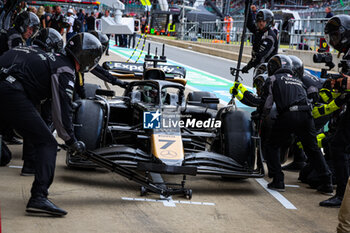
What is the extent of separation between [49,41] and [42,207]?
3.80m

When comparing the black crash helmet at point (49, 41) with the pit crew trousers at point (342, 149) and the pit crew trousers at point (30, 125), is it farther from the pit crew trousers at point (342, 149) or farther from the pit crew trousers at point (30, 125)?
the pit crew trousers at point (342, 149)

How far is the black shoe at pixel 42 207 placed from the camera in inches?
212

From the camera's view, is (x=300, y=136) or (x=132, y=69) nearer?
(x=300, y=136)

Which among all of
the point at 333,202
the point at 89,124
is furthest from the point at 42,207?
the point at 333,202

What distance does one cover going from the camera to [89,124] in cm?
730

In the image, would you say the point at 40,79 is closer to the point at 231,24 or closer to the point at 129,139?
the point at 129,139

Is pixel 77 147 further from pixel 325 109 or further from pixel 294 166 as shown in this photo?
pixel 294 166

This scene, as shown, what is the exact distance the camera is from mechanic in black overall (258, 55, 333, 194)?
7121mm

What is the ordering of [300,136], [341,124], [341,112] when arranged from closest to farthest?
[341,124]
[341,112]
[300,136]

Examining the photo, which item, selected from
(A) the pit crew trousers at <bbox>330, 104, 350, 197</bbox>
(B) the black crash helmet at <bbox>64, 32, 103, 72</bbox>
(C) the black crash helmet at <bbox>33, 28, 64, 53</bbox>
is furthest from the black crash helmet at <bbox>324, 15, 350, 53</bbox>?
(C) the black crash helmet at <bbox>33, 28, 64, 53</bbox>

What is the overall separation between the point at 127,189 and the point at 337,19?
3.19m

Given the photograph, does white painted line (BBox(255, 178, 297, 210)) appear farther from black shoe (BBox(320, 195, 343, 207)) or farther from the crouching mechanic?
the crouching mechanic

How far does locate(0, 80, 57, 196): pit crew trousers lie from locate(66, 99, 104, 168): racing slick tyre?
1595mm

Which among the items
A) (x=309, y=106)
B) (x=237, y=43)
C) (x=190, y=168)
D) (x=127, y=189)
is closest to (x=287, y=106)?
(x=309, y=106)
